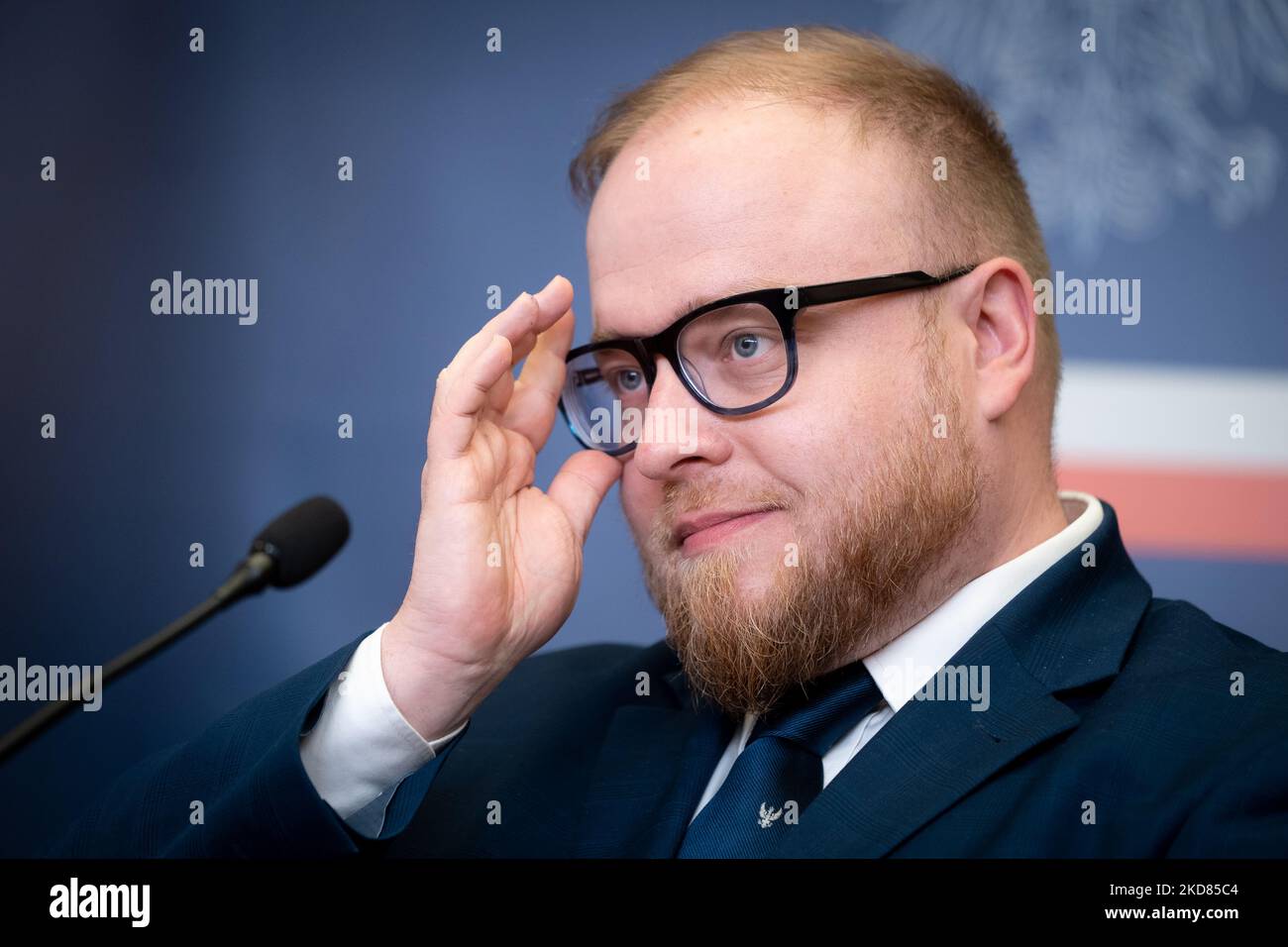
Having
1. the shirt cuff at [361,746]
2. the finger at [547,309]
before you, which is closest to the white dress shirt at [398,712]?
the shirt cuff at [361,746]

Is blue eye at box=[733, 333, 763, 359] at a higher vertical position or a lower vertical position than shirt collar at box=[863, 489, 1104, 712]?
higher

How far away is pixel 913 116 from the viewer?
5.36 ft

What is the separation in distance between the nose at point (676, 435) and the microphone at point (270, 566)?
384 mm

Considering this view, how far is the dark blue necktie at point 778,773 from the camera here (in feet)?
4.49

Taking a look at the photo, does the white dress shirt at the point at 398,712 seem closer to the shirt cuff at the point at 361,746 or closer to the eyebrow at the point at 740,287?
the shirt cuff at the point at 361,746

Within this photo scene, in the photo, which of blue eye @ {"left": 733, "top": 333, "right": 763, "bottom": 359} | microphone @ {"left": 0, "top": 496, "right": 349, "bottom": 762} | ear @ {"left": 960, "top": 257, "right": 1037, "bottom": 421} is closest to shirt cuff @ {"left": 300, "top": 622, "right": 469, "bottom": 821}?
microphone @ {"left": 0, "top": 496, "right": 349, "bottom": 762}

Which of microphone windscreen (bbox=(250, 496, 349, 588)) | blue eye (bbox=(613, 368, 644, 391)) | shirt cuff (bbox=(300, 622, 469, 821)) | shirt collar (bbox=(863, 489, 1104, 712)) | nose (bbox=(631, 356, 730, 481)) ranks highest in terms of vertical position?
blue eye (bbox=(613, 368, 644, 391))

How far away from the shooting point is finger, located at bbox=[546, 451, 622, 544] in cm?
166

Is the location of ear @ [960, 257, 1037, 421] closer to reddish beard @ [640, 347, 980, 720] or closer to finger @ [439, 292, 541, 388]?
reddish beard @ [640, 347, 980, 720]

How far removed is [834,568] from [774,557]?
0.07m

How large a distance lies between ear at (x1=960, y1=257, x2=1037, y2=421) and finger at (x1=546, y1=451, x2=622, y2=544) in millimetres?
511

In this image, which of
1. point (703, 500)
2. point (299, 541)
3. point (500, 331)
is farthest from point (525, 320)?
point (299, 541)
